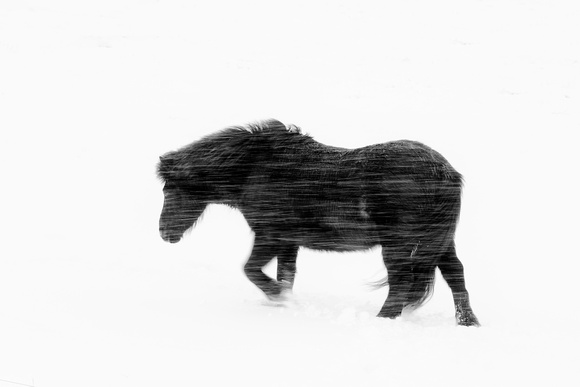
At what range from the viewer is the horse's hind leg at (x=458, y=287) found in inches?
187

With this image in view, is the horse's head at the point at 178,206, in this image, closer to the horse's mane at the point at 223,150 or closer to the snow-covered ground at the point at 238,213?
the horse's mane at the point at 223,150

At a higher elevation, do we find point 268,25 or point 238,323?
point 268,25

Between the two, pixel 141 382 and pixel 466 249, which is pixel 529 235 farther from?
pixel 141 382

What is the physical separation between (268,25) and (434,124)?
8.49 meters

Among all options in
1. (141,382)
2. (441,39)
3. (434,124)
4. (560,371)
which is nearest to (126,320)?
(141,382)

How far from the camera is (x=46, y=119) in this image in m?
10.9

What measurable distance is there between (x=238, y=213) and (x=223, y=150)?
10.7 feet

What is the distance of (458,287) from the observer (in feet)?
15.7

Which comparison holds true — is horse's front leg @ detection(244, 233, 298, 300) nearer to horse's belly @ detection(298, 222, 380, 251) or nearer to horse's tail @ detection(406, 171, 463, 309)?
horse's belly @ detection(298, 222, 380, 251)

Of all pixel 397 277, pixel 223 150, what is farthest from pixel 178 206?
pixel 397 277

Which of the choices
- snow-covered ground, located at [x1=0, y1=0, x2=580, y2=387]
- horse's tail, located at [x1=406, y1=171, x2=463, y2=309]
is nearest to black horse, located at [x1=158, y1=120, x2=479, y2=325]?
horse's tail, located at [x1=406, y1=171, x2=463, y2=309]

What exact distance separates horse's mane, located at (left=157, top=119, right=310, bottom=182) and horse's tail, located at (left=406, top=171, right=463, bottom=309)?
1347 millimetres

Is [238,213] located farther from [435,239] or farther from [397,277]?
[435,239]

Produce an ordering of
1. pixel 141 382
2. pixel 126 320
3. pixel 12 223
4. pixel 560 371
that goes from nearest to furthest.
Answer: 1. pixel 141 382
2. pixel 560 371
3. pixel 126 320
4. pixel 12 223
